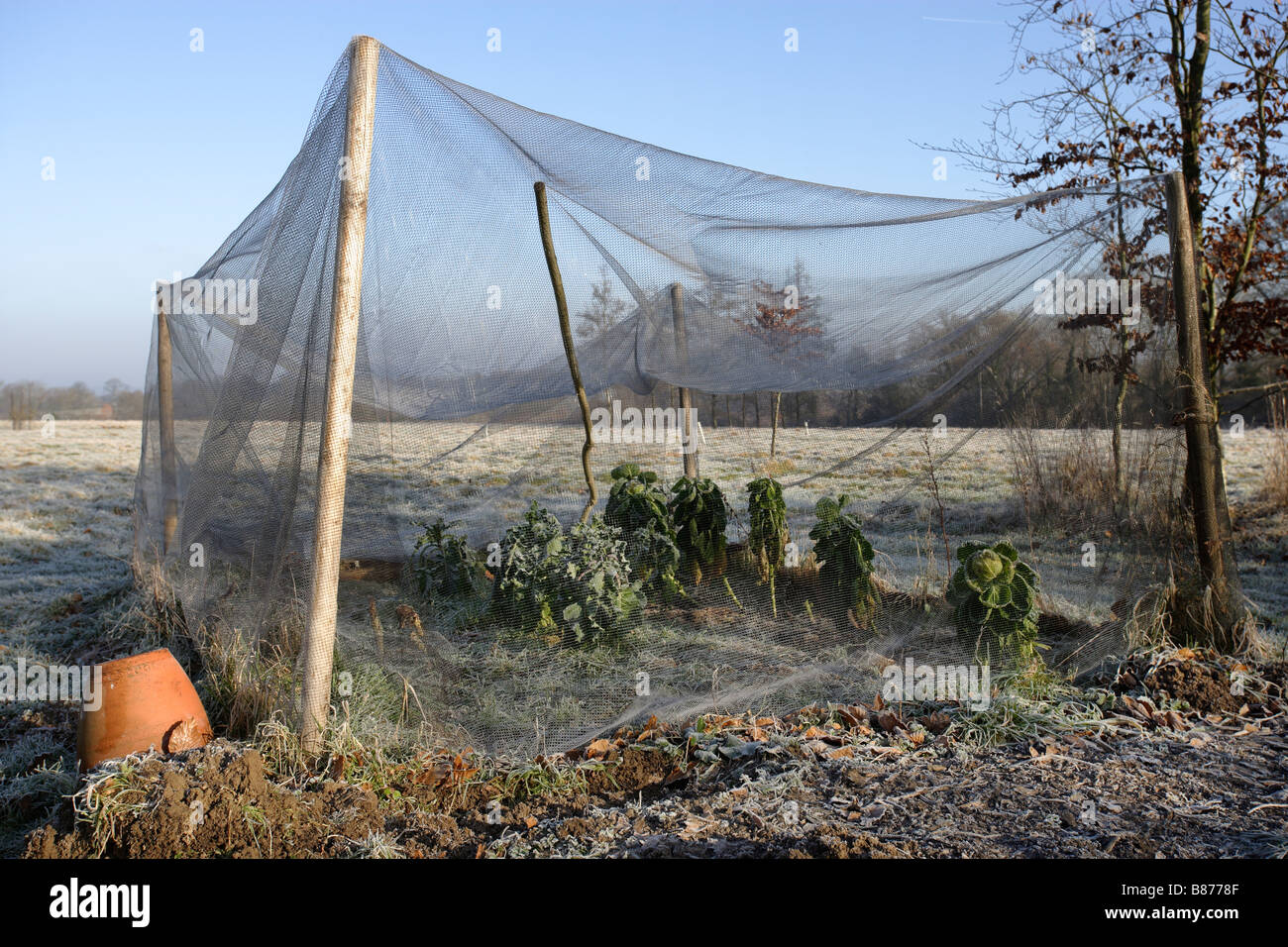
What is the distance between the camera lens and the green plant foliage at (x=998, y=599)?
320 cm

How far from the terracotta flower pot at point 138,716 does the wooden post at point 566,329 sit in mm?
1516

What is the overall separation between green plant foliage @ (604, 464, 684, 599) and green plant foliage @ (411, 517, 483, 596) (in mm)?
630

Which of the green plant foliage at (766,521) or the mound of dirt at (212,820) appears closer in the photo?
the mound of dirt at (212,820)

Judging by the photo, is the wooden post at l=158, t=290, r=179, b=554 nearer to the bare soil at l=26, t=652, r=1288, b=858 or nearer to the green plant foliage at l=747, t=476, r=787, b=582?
the bare soil at l=26, t=652, r=1288, b=858

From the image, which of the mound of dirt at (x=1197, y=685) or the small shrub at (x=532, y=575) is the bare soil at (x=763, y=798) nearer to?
the mound of dirt at (x=1197, y=685)

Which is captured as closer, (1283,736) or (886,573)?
(1283,736)

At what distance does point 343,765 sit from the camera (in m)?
2.53

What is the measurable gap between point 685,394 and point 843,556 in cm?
96

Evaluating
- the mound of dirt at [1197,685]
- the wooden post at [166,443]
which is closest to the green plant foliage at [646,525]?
the mound of dirt at [1197,685]

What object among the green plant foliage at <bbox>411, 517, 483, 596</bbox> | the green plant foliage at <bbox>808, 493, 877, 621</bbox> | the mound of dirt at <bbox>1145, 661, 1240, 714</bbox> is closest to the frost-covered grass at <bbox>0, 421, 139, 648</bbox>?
the green plant foliage at <bbox>411, 517, 483, 596</bbox>

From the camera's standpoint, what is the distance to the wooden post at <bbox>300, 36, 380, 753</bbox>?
2592 mm

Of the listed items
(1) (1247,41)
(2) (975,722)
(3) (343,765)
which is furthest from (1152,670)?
(1) (1247,41)
